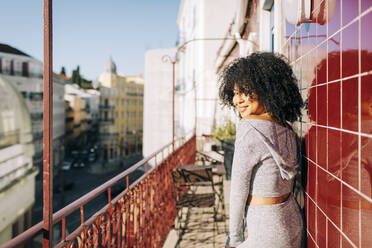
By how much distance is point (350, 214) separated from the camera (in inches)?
40.3

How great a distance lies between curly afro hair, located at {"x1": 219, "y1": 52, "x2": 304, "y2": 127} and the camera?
4.55ft

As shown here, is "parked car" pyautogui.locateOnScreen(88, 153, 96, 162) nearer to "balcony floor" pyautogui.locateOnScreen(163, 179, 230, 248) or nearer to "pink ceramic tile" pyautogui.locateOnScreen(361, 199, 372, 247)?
"balcony floor" pyautogui.locateOnScreen(163, 179, 230, 248)

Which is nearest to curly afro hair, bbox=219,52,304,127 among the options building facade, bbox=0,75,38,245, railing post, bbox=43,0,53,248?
railing post, bbox=43,0,53,248

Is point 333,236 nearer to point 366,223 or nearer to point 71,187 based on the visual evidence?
point 366,223

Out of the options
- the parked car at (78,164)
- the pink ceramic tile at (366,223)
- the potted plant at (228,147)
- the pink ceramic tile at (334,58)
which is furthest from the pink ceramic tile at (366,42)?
the parked car at (78,164)

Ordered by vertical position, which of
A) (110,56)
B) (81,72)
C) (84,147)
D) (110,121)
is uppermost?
(110,56)

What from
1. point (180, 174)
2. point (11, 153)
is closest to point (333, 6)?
point (180, 174)

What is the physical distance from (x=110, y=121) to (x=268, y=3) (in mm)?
64324

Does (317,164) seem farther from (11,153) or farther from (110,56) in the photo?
(110,56)

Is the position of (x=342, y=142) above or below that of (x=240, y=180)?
above

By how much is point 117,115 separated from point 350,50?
218ft

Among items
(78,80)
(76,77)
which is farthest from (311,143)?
(76,77)

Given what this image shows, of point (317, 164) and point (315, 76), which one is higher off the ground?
point (315, 76)

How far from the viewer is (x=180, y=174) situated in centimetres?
348
